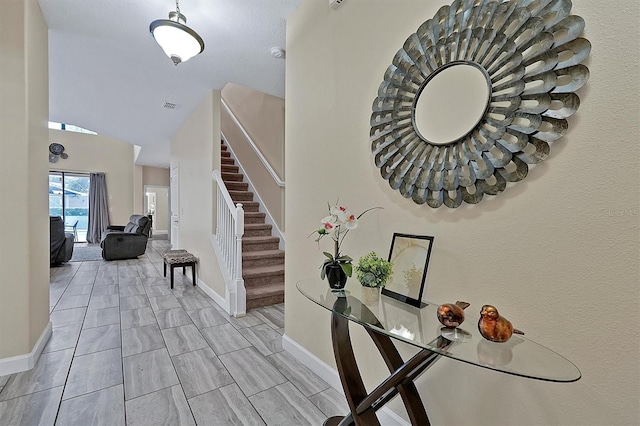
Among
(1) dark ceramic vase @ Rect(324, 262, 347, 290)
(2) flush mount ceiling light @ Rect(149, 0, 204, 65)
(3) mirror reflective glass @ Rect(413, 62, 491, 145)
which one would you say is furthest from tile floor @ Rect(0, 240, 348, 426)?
(2) flush mount ceiling light @ Rect(149, 0, 204, 65)

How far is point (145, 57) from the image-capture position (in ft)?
10.0

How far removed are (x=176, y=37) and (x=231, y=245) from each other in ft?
6.96

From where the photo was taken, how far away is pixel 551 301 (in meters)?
0.98

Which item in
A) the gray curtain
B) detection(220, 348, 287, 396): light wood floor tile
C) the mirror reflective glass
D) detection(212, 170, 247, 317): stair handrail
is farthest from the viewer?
the gray curtain

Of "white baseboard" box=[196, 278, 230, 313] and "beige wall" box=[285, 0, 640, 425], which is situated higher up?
"beige wall" box=[285, 0, 640, 425]

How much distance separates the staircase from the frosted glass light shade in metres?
2.45

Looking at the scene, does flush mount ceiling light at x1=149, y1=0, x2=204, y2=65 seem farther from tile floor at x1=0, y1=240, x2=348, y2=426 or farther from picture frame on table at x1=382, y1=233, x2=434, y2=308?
tile floor at x1=0, y1=240, x2=348, y2=426

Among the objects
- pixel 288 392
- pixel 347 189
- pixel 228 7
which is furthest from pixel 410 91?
pixel 288 392

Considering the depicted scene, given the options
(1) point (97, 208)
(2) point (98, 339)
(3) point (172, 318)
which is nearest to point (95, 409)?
(2) point (98, 339)

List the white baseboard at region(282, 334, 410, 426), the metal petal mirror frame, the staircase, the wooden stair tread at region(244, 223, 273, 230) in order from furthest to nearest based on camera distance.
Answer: the wooden stair tread at region(244, 223, 273, 230) → the staircase → the white baseboard at region(282, 334, 410, 426) → the metal petal mirror frame

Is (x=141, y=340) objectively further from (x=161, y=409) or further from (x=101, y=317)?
(x=161, y=409)

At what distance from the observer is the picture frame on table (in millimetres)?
1309

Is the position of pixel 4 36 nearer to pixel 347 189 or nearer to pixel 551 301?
pixel 347 189

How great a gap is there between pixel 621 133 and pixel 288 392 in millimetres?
2086
